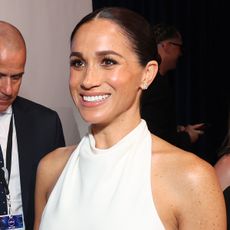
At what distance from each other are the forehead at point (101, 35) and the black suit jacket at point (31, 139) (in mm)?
830

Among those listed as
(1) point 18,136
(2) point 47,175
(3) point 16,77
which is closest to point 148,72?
(2) point 47,175

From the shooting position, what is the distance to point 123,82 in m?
1.16

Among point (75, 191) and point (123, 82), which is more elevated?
point (123, 82)

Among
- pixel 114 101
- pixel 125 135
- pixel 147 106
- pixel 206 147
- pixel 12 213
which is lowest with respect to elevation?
pixel 206 147

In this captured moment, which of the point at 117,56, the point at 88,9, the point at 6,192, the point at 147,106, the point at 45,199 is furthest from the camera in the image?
the point at 88,9

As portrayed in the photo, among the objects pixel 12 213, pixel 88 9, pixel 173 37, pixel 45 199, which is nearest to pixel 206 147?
pixel 173 37

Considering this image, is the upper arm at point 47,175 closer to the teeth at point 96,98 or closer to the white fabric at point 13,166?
the teeth at point 96,98

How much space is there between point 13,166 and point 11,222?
0.22 m

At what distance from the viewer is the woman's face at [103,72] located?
1.15m

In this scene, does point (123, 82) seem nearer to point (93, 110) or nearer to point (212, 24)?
point (93, 110)

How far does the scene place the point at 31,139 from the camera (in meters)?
1.96

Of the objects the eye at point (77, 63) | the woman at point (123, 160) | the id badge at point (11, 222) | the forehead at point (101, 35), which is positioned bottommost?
the id badge at point (11, 222)

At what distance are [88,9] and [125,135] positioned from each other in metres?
1.69

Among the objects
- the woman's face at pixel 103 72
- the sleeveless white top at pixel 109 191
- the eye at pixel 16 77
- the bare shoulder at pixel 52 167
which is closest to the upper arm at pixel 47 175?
the bare shoulder at pixel 52 167
